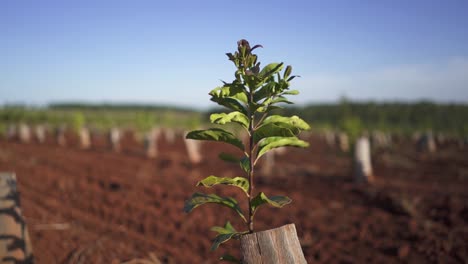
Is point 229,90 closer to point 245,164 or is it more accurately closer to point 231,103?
point 231,103

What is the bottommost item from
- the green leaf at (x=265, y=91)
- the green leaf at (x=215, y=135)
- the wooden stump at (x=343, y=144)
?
the wooden stump at (x=343, y=144)

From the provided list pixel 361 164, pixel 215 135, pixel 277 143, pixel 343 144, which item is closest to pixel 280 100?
pixel 277 143

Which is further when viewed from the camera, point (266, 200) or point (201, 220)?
point (201, 220)

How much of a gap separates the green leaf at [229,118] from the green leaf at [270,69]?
0.81 feet

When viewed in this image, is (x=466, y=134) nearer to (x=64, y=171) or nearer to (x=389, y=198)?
(x=389, y=198)

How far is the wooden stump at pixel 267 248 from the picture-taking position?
1.70 metres

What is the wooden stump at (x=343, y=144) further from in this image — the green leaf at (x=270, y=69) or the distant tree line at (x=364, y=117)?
the green leaf at (x=270, y=69)

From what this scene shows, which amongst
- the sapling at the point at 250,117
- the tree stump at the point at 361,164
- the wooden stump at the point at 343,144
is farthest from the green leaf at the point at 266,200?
the wooden stump at the point at 343,144

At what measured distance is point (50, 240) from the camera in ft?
14.3

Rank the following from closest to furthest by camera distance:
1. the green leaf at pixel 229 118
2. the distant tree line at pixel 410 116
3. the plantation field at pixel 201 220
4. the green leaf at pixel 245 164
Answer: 1. the green leaf at pixel 229 118
2. the green leaf at pixel 245 164
3. the plantation field at pixel 201 220
4. the distant tree line at pixel 410 116

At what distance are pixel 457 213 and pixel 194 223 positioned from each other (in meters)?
Answer: 4.82

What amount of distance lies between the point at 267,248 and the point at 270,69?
0.96 meters

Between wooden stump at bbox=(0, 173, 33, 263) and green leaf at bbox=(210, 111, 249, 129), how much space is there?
2.62 metres

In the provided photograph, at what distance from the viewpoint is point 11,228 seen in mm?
3100
